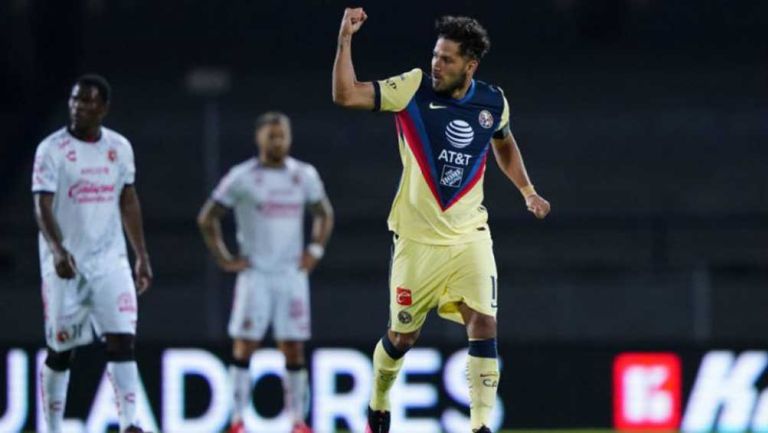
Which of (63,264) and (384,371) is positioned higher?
(63,264)

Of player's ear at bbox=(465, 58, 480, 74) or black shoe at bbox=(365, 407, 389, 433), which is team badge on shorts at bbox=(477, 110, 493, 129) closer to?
player's ear at bbox=(465, 58, 480, 74)

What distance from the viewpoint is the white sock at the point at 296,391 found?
12336 millimetres

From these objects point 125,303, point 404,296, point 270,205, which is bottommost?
point 125,303

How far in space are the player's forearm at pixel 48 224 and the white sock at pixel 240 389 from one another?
9.56 feet

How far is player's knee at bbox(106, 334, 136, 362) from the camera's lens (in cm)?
988

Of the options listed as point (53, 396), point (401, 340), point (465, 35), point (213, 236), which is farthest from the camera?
point (213, 236)

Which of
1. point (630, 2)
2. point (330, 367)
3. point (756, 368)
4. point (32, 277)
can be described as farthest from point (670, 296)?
point (630, 2)

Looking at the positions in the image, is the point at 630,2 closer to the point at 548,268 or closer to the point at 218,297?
the point at 548,268

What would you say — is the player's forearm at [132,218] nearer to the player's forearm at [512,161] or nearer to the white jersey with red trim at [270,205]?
the player's forearm at [512,161]

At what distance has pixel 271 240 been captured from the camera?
12789mm

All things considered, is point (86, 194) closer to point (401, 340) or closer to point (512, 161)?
point (401, 340)

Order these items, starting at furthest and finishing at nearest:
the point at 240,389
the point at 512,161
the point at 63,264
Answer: the point at 240,389 → the point at 63,264 → the point at 512,161

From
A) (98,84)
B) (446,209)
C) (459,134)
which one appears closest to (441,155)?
(459,134)

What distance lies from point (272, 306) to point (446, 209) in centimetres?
397
